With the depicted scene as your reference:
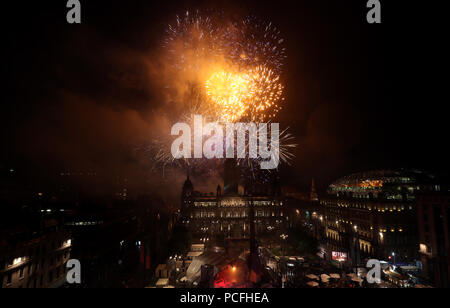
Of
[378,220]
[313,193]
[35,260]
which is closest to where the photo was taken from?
[35,260]

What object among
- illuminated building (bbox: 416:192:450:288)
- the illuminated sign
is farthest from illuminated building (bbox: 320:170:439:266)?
illuminated building (bbox: 416:192:450:288)

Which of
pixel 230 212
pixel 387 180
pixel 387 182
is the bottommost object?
pixel 230 212

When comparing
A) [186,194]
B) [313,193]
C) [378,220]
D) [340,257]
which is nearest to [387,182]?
[378,220]

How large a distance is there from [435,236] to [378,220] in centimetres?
1264

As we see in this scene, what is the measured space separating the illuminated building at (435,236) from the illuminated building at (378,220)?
3272 mm

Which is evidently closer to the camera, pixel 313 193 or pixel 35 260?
pixel 35 260

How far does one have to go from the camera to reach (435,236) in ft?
108

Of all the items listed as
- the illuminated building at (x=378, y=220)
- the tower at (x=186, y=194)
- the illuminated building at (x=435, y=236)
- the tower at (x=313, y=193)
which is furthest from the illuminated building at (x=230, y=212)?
the illuminated building at (x=435, y=236)

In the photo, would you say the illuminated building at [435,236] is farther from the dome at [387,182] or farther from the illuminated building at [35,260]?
the illuminated building at [35,260]

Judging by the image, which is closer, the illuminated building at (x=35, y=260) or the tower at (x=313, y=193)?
the illuminated building at (x=35, y=260)

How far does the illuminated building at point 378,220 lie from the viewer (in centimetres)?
4241

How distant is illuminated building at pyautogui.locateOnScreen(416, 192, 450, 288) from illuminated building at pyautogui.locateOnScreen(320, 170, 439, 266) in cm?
327

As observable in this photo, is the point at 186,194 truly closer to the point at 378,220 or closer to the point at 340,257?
the point at 378,220
